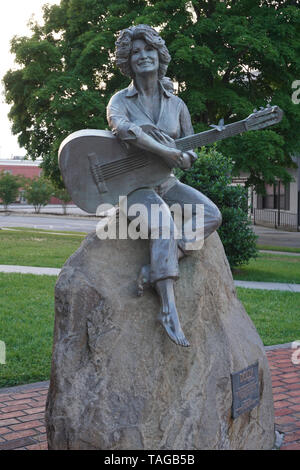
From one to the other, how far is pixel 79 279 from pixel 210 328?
3.26 feet

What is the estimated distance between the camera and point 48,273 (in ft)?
36.3

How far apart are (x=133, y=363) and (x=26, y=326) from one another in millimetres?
3947

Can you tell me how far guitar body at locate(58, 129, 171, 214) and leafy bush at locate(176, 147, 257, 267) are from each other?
6137 mm

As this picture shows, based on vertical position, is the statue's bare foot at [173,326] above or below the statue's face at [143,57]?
below

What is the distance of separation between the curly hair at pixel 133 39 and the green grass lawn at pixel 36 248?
850 cm

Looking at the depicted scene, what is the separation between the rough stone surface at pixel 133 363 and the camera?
341cm

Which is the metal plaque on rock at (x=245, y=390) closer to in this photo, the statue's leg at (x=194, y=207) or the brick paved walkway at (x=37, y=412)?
the brick paved walkway at (x=37, y=412)

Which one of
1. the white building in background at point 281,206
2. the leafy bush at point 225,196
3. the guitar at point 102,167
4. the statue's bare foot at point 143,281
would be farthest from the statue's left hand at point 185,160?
the white building in background at point 281,206

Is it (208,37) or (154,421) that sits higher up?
(208,37)

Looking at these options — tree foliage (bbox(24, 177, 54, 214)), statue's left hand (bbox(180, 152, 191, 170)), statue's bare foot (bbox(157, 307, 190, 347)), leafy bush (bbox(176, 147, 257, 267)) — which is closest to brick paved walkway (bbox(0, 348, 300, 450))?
statue's bare foot (bbox(157, 307, 190, 347))

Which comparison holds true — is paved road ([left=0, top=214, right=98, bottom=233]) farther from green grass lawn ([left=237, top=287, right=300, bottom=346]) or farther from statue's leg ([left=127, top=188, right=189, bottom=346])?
statue's leg ([left=127, top=188, right=189, bottom=346])
